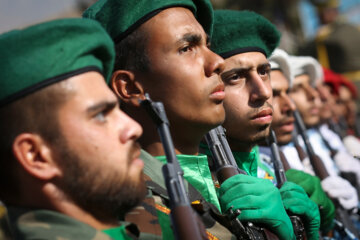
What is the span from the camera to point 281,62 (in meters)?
5.38

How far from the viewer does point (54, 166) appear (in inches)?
88.9

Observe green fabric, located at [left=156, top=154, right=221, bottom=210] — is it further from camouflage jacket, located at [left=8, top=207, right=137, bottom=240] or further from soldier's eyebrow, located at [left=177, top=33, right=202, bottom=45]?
camouflage jacket, located at [left=8, top=207, right=137, bottom=240]

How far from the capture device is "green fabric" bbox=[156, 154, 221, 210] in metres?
3.15

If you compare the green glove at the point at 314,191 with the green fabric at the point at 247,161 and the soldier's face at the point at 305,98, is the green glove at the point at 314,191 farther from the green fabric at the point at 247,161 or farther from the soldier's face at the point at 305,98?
the soldier's face at the point at 305,98

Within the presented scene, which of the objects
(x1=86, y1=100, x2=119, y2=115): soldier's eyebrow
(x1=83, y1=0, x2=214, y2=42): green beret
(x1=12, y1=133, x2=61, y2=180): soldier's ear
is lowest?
(x1=12, y1=133, x2=61, y2=180): soldier's ear

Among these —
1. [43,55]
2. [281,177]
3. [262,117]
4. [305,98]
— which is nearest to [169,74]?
[43,55]

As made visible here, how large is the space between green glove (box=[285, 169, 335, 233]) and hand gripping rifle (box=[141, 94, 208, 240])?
225cm

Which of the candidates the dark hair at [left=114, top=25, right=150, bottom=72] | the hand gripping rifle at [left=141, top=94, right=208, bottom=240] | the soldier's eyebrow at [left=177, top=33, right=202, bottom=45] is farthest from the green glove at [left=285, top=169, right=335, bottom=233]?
the hand gripping rifle at [left=141, top=94, right=208, bottom=240]

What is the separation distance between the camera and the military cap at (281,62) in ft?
17.3

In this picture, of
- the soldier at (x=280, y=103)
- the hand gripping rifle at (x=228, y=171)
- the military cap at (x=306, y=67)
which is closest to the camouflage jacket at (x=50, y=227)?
the hand gripping rifle at (x=228, y=171)

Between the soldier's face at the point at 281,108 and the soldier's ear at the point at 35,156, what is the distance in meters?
3.32

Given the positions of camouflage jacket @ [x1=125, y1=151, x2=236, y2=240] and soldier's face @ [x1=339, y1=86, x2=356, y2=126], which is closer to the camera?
camouflage jacket @ [x1=125, y1=151, x2=236, y2=240]

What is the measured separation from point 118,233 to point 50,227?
32 cm

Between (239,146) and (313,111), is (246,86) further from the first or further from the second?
(313,111)
